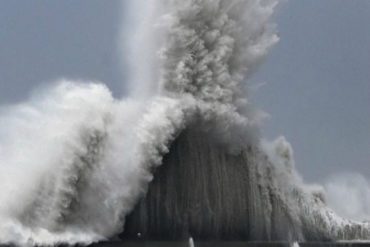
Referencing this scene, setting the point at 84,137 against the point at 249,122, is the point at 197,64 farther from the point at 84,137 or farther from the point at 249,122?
the point at 84,137

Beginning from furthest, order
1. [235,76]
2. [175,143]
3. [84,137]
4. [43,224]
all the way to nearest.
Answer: [235,76] < [175,143] < [84,137] < [43,224]

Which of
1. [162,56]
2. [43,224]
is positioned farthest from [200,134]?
[43,224]

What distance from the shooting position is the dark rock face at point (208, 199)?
102ft

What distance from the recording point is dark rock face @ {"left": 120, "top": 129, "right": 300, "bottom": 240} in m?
31.0

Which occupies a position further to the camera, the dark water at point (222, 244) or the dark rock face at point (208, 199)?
the dark rock face at point (208, 199)

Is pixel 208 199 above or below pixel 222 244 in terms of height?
above

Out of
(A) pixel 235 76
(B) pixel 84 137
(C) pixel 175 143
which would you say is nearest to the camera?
(B) pixel 84 137

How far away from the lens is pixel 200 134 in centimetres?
3278

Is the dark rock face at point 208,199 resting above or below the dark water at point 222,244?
above

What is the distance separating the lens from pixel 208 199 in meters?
32.3

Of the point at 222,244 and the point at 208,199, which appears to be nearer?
the point at 222,244

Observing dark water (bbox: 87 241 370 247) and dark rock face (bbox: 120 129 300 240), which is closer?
dark water (bbox: 87 241 370 247)

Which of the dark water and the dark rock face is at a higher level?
the dark rock face

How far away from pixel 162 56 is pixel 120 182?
231 inches
